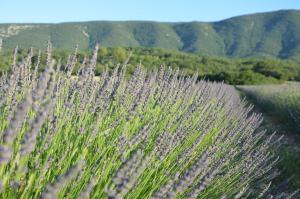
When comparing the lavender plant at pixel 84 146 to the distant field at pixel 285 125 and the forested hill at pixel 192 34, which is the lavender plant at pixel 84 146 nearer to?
the distant field at pixel 285 125

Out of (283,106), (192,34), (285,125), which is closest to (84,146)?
(285,125)

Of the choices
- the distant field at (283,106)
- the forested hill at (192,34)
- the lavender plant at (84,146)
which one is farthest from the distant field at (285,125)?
the forested hill at (192,34)

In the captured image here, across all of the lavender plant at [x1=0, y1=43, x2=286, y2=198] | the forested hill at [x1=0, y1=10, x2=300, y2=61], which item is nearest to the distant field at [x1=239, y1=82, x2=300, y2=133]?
the lavender plant at [x1=0, y1=43, x2=286, y2=198]

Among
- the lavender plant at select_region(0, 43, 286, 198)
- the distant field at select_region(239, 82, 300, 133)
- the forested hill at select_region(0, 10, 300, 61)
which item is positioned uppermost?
the lavender plant at select_region(0, 43, 286, 198)

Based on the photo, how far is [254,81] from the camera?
26938 millimetres

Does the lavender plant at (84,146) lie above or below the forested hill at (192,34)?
above

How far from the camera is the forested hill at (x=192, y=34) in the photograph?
6673 inches

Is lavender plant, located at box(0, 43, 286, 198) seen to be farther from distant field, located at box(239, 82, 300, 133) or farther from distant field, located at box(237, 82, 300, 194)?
distant field, located at box(239, 82, 300, 133)

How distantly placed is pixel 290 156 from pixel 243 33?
184m

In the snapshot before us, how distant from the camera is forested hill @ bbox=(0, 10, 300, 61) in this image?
556 feet

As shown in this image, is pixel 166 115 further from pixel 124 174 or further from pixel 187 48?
pixel 187 48

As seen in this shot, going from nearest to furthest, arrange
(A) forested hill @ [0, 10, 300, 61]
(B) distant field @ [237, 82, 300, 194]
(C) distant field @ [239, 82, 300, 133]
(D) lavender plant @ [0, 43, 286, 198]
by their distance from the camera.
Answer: (D) lavender plant @ [0, 43, 286, 198]
(B) distant field @ [237, 82, 300, 194]
(C) distant field @ [239, 82, 300, 133]
(A) forested hill @ [0, 10, 300, 61]

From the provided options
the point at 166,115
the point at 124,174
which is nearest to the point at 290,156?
the point at 166,115

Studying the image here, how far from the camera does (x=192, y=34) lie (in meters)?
189
